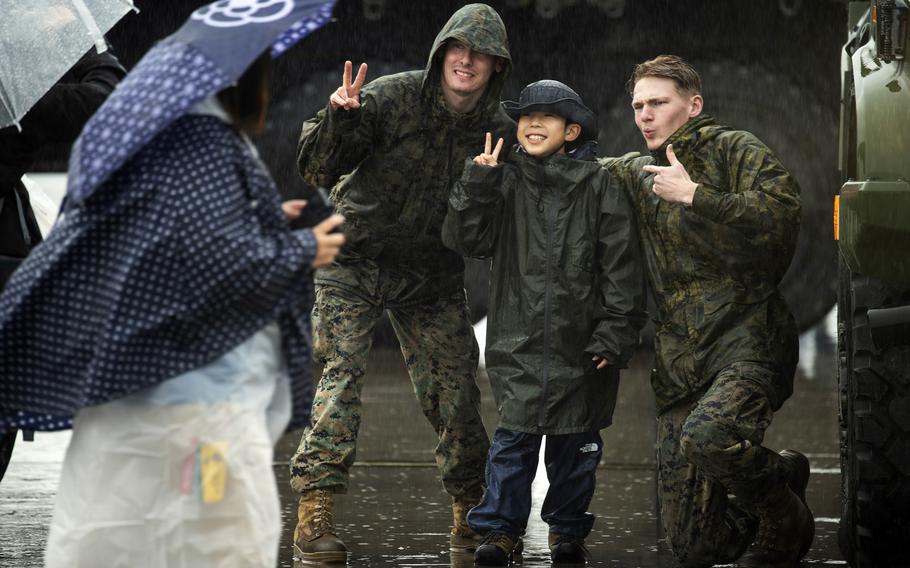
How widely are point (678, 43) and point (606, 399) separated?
754 cm

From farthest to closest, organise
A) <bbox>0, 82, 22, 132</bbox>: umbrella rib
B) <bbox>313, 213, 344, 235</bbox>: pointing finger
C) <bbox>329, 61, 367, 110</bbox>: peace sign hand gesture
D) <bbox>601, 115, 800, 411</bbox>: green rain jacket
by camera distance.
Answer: <bbox>329, 61, 367, 110</bbox>: peace sign hand gesture
<bbox>601, 115, 800, 411</bbox>: green rain jacket
<bbox>0, 82, 22, 132</bbox>: umbrella rib
<bbox>313, 213, 344, 235</bbox>: pointing finger

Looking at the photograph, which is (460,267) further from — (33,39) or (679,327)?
(33,39)

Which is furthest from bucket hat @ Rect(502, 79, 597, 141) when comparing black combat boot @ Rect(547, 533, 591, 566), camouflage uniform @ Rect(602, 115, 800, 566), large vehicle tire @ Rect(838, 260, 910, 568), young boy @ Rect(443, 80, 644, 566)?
black combat boot @ Rect(547, 533, 591, 566)

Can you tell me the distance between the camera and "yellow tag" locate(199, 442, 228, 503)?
313 cm

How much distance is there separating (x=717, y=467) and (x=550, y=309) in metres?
0.80

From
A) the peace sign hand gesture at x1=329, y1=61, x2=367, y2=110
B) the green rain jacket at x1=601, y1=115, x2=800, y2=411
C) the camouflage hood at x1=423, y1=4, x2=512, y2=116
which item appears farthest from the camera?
the camouflage hood at x1=423, y1=4, x2=512, y2=116

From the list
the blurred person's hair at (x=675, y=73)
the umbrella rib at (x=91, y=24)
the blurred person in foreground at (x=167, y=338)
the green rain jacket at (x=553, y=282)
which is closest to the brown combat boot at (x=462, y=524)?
the green rain jacket at (x=553, y=282)

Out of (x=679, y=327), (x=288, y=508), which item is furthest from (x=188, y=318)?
(x=288, y=508)

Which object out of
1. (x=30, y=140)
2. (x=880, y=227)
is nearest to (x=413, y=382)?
(x=30, y=140)

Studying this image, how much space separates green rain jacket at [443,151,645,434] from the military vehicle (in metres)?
0.75

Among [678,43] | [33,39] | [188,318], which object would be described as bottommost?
[188,318]

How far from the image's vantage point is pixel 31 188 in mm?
5320

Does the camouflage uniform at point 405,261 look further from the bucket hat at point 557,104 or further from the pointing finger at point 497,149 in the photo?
the pointing finger at point 497,149

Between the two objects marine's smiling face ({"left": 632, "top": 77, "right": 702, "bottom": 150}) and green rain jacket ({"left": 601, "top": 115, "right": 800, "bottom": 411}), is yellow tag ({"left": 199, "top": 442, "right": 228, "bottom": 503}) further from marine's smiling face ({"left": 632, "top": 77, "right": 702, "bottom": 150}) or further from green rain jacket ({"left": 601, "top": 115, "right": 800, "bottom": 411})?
marine's smiling face ({"left": 632, "top": 77, "right": 702, "bottom": 150})
